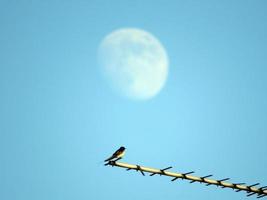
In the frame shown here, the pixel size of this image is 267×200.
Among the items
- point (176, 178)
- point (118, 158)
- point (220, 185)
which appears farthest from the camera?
point (220, 185)

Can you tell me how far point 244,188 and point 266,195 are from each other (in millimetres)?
2240

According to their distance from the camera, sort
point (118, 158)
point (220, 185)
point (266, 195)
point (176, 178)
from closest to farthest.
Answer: point (118, 158), point (176, 178), point (220, 185), point (266, 195)

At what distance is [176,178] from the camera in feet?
72.1

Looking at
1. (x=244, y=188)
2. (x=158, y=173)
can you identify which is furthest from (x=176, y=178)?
(x=244, y=188)

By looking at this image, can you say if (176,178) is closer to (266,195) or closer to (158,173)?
(158,173)

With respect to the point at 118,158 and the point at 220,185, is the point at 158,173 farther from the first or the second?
the point at 220,185

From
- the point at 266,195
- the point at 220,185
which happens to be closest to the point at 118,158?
the point at 220,185

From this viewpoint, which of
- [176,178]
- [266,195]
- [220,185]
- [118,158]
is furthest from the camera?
[266,195]

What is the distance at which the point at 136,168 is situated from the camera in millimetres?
20156

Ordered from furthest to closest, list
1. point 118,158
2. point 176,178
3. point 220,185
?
point 220,185 → point 176,178 → point 118,158

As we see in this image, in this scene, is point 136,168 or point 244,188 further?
point 244,188

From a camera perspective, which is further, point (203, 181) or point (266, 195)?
point (266, 195)

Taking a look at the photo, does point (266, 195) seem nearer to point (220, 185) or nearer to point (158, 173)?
point (220, 185)

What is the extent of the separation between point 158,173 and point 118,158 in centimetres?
273
